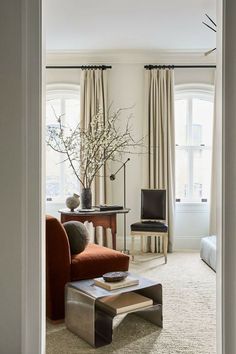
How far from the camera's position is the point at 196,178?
21.0 feet

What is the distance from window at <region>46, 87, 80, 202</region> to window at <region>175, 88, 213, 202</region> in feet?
5.61

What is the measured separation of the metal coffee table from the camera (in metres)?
2.76

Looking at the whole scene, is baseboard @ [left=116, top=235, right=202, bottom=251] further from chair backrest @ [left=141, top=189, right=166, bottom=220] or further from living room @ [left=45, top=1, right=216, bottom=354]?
chair backrest @ [left=141, top=189, right=166, bottom=220]

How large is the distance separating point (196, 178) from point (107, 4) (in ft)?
10.4

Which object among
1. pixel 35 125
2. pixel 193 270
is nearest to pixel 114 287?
pixel 35 125

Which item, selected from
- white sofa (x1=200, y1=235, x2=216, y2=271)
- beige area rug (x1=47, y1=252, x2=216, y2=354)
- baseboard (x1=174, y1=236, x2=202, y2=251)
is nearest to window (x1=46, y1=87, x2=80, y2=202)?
baseboard (x1=174, y1=236, x2=202, y2=251)

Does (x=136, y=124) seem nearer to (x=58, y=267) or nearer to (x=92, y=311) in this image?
(x=58, y=267)

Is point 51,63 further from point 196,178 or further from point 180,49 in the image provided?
point 196,178

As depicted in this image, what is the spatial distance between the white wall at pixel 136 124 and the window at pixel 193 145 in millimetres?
241

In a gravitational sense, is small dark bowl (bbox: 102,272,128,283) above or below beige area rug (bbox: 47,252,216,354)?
above

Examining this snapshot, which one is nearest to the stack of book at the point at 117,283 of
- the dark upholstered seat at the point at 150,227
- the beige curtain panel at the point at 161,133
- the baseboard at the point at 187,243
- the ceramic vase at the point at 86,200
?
the ceramic vase at the point at 86,200

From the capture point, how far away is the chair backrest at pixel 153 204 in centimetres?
567

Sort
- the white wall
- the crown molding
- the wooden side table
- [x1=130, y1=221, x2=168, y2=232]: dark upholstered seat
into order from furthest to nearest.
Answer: the white wall → the crown molding → [x1=130, y1=221, x2=168, y2=232]: dark upholstered seat → the wooden side table

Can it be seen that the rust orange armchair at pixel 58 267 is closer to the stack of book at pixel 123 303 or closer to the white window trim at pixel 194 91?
the stack of book at pixel 123 303
